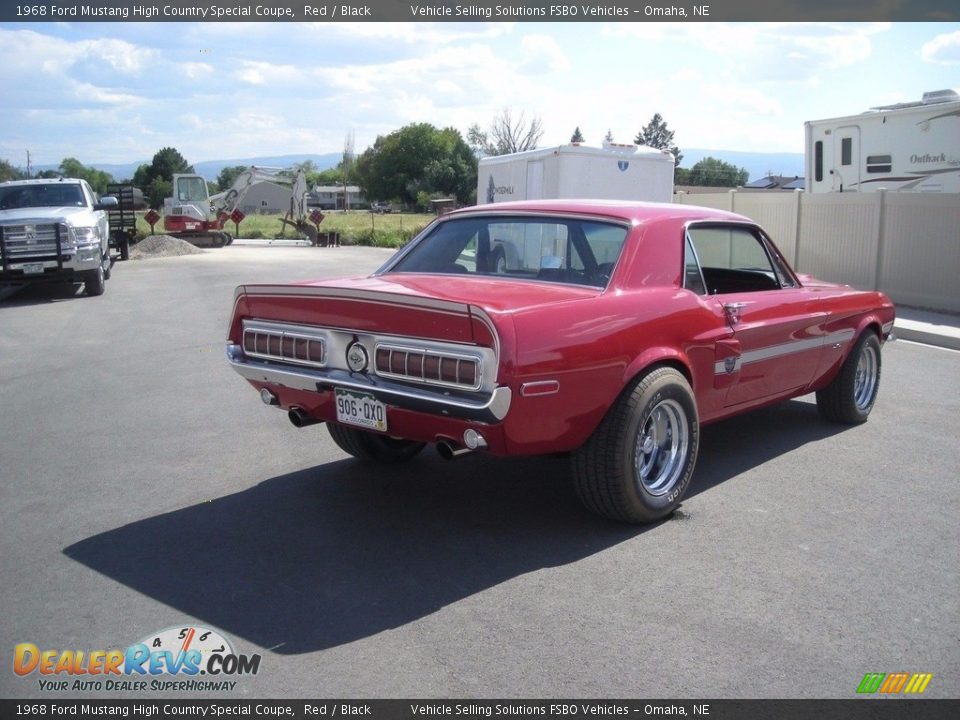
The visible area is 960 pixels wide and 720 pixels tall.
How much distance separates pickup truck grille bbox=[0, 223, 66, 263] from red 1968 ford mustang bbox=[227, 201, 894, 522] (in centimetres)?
1162

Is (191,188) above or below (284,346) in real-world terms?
above

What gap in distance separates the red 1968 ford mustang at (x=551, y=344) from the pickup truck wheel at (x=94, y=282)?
11.9 m

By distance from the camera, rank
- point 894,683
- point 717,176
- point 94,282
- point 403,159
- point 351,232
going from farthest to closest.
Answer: point 717,176
point 403,159
point 351,232
point 94,282
point 894,683

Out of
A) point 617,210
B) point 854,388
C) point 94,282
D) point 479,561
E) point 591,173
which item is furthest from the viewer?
point 94,282

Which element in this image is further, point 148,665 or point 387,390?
point 387,390

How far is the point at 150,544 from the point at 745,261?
4.26 metres

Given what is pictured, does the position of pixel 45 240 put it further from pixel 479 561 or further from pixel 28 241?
pixel 479 561

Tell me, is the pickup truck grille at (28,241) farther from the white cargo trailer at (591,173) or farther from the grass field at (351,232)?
the grass field at (351,232)

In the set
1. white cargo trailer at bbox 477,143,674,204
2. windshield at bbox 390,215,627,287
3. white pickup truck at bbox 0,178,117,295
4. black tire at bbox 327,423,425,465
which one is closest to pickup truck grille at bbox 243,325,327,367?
black tire at bbox 327,423,425,465

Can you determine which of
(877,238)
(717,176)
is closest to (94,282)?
(877,238)

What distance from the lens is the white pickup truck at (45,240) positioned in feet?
50.0

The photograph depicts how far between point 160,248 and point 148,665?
26199mm

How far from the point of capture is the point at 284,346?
485cm
